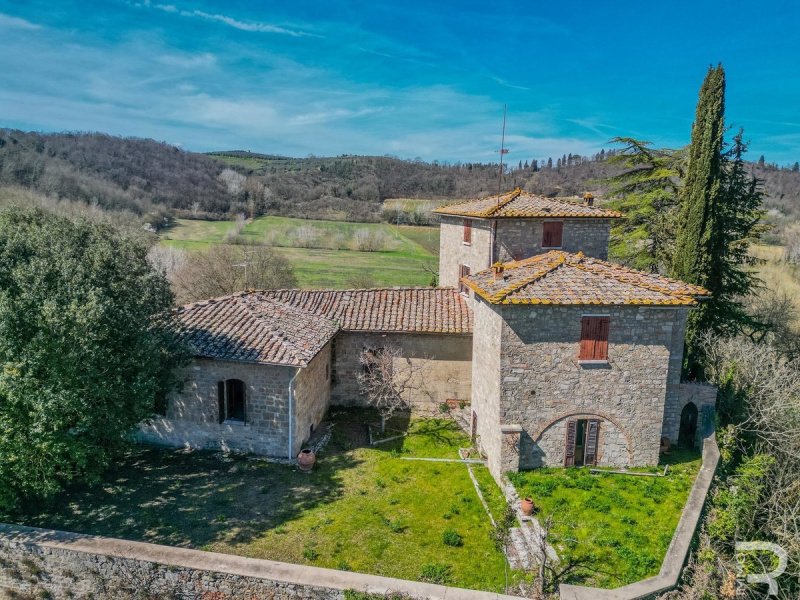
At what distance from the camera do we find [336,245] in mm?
56406

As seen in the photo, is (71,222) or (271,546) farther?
(71,222)

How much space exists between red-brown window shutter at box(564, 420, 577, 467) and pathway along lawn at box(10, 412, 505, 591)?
238 centimetres

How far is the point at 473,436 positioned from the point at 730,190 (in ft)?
56.3

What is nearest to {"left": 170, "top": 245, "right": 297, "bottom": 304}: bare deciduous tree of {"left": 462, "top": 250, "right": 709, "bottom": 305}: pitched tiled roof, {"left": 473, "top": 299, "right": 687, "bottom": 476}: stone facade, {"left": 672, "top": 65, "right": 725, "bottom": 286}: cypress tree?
{"left": 462, "top": 250, "right": 709, "bottom": 305}: pitched tiled roof

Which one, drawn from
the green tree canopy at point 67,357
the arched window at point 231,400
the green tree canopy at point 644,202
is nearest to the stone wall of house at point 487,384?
the arched window at point 231,400

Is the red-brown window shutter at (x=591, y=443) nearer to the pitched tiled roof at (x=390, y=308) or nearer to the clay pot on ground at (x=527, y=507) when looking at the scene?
the clay pot on ground at (x=527, y=507)

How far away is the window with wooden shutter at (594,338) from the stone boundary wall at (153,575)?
23.0 ft

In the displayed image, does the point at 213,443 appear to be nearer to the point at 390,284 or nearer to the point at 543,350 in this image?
the point at 543,350

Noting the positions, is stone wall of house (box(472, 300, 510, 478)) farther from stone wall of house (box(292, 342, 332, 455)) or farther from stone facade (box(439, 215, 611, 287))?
stone wall of house (box(292, 342, 332, 455))

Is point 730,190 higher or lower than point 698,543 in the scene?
higher

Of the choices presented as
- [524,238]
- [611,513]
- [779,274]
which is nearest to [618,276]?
[524,238]

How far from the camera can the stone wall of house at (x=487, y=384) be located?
1438 centimetres

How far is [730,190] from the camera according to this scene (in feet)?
76.6

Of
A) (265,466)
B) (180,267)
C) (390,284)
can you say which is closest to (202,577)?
(265,466)
